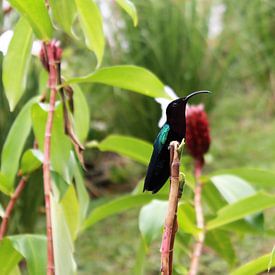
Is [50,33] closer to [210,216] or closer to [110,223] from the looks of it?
[210,216]

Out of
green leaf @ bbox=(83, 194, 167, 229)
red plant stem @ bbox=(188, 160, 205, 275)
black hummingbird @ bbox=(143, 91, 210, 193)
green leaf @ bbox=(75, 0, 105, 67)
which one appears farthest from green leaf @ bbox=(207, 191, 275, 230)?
black hummingbird @ bbox=(143, 91, 210, 193)

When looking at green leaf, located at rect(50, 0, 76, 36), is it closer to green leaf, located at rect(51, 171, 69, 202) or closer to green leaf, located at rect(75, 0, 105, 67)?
green leaf, located at rect(75, 0, 105, 67)

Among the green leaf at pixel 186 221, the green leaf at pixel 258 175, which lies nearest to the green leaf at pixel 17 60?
the green leaf at pixel 186 221

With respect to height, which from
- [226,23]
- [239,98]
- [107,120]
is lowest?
[239,98]

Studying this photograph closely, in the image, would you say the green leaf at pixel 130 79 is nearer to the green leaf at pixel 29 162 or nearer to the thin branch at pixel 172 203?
the green leaf at pixel 29 162

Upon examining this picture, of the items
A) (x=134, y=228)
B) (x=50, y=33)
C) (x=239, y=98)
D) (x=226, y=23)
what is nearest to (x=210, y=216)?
(x=50, y=33)

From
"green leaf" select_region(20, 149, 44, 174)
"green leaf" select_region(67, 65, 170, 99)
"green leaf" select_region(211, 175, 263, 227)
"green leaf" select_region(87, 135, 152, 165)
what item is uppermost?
"green leaf" select_region(67, 65, 170, 99)
